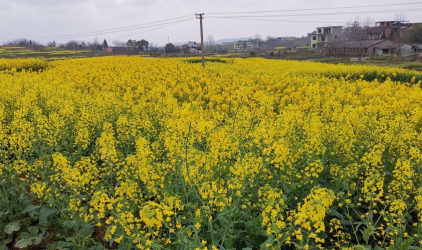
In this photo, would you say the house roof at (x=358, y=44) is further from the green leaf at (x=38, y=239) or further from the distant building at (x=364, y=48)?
the green leaf at (x=38, y=239)

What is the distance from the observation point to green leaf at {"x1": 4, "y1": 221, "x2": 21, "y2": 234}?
406cm

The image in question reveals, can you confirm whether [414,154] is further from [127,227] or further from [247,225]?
[127,227]

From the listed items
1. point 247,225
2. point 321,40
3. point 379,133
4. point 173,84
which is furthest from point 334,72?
point 321,40

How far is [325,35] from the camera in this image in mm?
84125

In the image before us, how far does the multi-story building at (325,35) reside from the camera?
83.8m

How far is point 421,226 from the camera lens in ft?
10.2

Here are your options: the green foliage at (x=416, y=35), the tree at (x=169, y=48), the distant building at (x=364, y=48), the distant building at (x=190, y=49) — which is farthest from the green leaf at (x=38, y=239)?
the tree at (x=169, y=48)

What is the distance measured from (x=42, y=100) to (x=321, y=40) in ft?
290

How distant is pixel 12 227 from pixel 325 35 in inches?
3561

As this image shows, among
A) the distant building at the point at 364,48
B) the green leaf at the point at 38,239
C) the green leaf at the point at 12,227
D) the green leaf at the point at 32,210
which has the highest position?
the distant building at the point at 364,48

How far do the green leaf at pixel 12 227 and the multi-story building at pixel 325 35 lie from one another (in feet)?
286

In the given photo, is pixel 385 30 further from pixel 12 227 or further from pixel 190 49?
pixel 12 227

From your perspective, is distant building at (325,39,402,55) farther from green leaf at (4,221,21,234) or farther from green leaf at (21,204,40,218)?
green leaf at (4,221,21,234)

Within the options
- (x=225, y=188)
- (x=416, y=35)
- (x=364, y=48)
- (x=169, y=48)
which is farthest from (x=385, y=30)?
(x=225, y=188)
